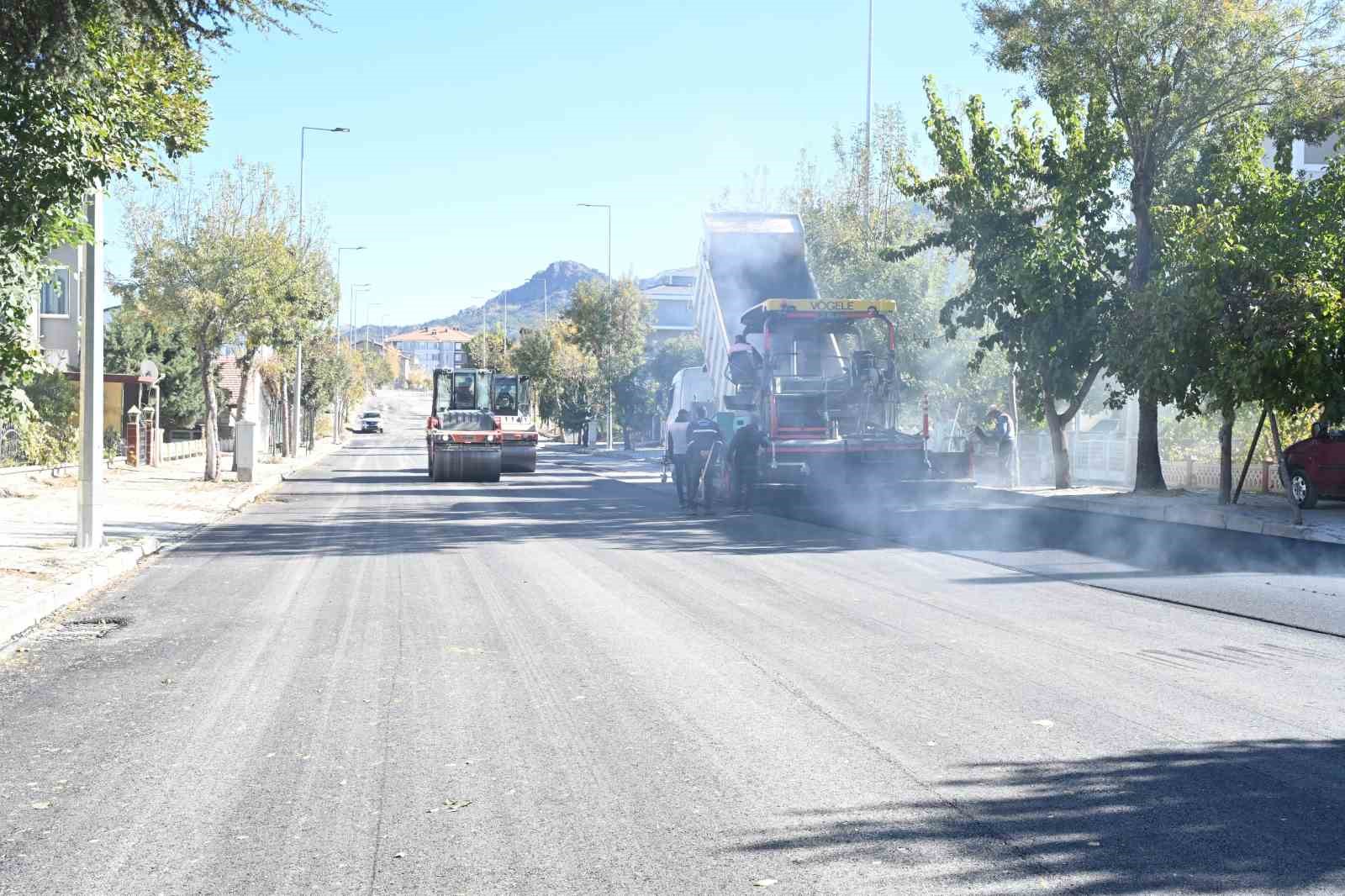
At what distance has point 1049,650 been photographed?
9102 millimetres

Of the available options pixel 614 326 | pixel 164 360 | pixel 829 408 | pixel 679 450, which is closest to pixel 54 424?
pixel 679 450

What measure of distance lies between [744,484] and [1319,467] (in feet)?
29.6

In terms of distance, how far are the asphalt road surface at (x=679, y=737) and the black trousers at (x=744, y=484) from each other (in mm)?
7679

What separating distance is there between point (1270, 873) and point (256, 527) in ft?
56.2

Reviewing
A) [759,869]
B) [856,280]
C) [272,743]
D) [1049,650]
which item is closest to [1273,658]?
[1049,650]

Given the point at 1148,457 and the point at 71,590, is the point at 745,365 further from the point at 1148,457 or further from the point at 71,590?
the point at 71,590

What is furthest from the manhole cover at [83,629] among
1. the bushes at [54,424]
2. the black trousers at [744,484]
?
the bushes at [54,424]

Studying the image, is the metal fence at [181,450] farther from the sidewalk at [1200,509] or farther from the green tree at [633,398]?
the sidewalk at [1200,509]

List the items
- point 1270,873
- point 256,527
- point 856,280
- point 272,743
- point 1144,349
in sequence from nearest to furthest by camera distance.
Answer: point 1270,873, point 272,743, point 256,527, point 1144,349, point 856,280

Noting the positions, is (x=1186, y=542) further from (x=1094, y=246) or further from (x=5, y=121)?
(x=5, y=121)

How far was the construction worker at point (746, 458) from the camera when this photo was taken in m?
21.0

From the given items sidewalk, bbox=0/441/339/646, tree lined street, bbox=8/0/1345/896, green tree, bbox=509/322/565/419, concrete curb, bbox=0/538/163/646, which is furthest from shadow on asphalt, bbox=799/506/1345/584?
green tree, bbox=509/322/565/419

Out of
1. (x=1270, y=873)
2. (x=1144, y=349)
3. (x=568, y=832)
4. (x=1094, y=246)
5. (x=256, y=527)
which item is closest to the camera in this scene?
(x=1270, y=873)

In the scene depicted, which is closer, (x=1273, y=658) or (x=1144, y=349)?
(x=1273, y=658)
